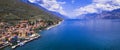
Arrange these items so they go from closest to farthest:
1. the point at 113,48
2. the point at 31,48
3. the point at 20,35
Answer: the point at 113,48 → the point at 31,48 → the point at 20,35

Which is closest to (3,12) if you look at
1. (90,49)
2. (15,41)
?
(15,41)

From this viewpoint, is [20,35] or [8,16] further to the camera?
[8,16]

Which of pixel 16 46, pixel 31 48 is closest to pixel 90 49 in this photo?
pixel 31 48

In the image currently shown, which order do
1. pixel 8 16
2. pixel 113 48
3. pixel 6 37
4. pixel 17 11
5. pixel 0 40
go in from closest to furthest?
pixel 113 48 → pixel 0 40 → pixel 6 37 → pixel 8 16 → pixel 17 11

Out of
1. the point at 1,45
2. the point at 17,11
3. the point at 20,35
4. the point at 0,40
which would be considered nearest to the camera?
the point at 1,45

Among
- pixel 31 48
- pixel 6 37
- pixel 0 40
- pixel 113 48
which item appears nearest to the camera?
pixel 113 48

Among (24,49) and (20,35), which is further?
(20,35)

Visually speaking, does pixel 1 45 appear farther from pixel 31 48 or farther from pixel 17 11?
pixel 17 11

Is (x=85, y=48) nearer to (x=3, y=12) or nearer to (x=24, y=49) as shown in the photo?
(x=24, y=49)

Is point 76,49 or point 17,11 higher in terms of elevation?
point 17,11
